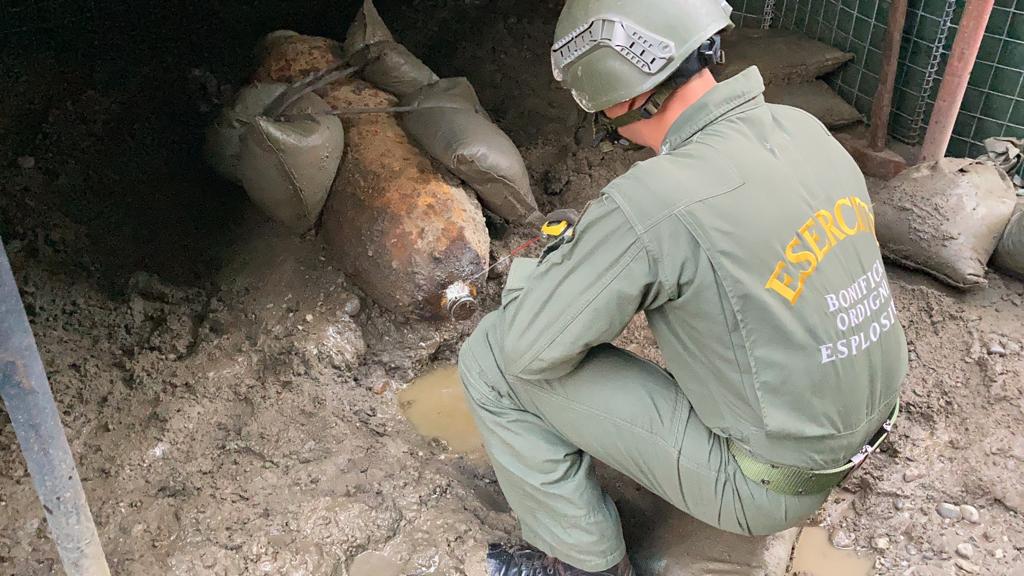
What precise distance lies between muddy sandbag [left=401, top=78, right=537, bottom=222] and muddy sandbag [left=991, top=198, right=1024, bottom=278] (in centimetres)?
157

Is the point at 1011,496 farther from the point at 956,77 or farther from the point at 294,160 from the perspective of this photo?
the point at 294,160

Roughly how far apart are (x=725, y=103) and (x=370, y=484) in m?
1.40

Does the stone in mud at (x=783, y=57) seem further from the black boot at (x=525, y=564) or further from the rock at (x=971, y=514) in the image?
the black boot at (x=525, y=564)

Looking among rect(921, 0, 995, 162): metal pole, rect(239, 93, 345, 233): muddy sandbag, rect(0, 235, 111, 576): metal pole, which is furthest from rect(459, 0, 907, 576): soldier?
rect(921, 0, 995, 162): metal pole

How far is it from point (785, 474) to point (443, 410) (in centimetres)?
134

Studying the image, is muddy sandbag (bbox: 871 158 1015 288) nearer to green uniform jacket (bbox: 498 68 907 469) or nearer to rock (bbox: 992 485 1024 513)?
rock (bbox: 992 485 1024 513)

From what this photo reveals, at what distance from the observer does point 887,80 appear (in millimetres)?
3154

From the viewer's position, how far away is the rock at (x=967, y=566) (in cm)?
198

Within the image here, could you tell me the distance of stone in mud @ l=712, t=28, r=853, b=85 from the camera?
349 centimetres

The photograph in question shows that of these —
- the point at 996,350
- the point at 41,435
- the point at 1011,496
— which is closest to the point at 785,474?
the point at 1011,496

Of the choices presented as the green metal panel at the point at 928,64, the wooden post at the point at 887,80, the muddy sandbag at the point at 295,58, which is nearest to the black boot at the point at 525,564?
the muddy sandbag at the point at 295,58

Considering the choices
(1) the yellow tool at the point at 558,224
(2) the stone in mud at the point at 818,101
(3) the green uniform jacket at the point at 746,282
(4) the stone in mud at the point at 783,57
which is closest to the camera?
(3) the green uniform jacket at the point at 746,282

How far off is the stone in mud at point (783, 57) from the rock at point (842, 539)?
6.59 ft

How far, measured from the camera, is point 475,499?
2.27 metres
